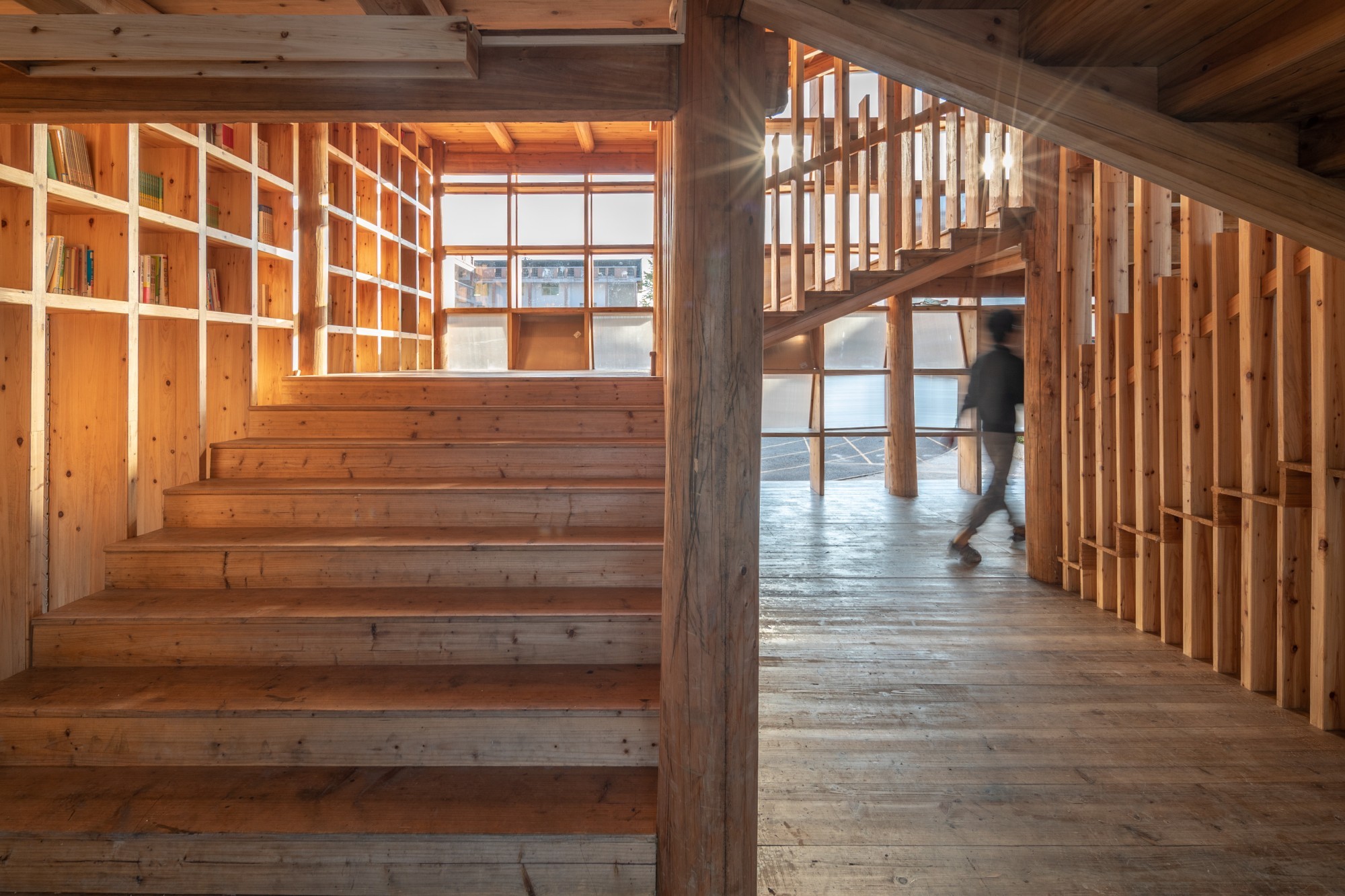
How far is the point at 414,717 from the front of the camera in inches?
97.3

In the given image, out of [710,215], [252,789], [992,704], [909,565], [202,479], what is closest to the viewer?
[710,215]

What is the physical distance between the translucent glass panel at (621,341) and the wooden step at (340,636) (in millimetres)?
5701

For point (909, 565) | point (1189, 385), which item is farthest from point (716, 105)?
point (909, 565)

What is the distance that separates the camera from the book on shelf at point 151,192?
3352 mm

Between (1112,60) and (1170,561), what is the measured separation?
112 inches

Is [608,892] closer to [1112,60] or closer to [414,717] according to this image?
[414,717]

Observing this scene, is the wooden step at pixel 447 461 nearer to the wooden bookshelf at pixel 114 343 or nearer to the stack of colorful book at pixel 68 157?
the wooden bookshelf at pixel 114 343

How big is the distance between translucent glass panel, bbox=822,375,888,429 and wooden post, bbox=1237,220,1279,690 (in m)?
5.12

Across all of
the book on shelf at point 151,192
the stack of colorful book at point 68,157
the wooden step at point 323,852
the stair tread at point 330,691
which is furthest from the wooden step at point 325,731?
the book on shelf at point 151,192

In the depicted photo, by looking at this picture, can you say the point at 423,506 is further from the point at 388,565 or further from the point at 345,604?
the point at 345,604

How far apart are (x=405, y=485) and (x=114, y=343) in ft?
4.05

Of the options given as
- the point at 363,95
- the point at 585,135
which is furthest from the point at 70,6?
the point at 585,135

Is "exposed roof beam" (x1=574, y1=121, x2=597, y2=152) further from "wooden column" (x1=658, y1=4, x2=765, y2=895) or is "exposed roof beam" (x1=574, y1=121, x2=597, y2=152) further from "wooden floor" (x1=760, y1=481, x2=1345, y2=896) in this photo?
"wooden column" (x1=658, y1=4, x2=765, y2=895)

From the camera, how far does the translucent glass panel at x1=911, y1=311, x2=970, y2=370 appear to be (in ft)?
27.8
